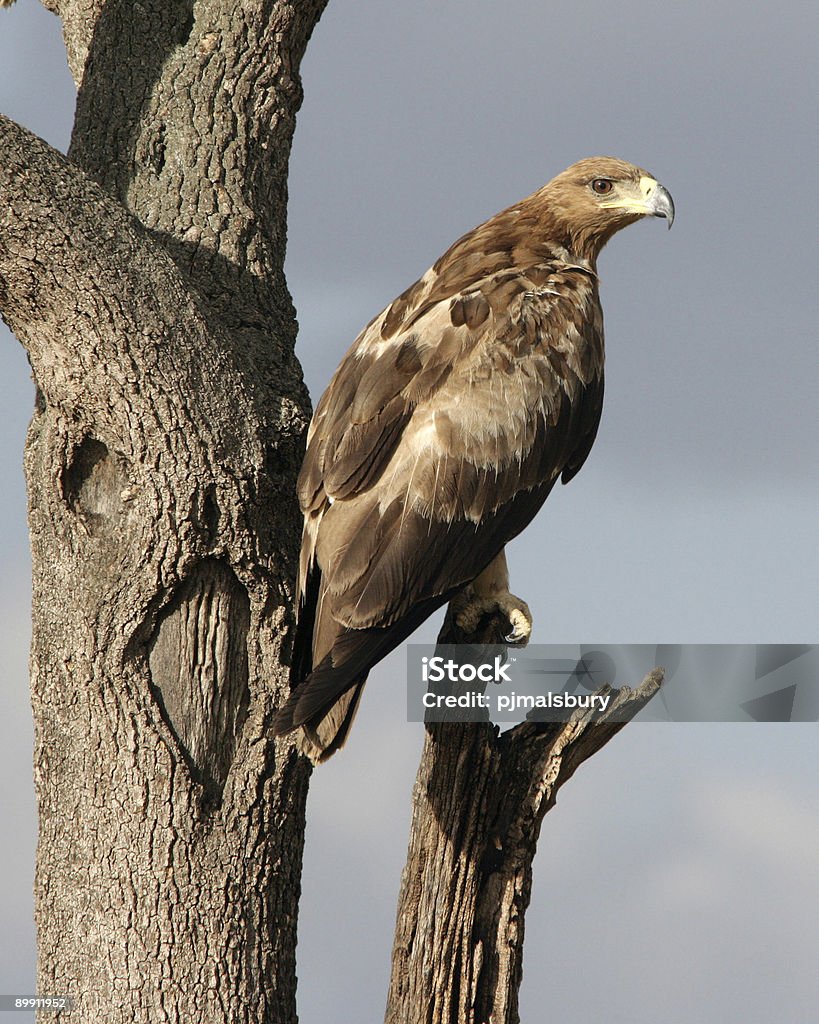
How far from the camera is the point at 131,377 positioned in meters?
4.87

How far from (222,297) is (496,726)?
2.13 meters

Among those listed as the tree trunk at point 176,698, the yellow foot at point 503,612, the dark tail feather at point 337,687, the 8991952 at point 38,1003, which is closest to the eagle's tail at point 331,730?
the dark tail feather at point 337,687

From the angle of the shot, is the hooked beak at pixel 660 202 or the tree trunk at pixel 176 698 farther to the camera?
the hooked beak at pixel 660 202

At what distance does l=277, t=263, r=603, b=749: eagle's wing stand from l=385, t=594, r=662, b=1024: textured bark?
23.7 inches

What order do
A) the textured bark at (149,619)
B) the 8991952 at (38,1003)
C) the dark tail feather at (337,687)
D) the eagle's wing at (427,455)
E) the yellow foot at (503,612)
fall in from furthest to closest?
the yellow foot at (503,612) → the 8991952 at (38,1003) → the textured bark at (149,619) → the eagle's wing at (427,455) → the dark tail feather at (337,687)

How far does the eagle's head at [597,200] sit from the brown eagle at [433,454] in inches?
22.0

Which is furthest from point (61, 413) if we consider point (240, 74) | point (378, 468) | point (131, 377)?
point (240, 74)

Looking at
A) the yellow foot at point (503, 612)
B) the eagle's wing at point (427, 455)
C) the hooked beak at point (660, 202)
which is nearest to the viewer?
the eagle's wing at point (427, 455)

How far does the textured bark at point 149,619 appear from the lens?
193 inches

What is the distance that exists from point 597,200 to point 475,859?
10.4ft

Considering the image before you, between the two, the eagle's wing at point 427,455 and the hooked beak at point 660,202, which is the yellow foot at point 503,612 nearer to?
the eagle's wing at point 427,455

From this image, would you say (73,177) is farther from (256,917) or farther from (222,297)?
(256,917)

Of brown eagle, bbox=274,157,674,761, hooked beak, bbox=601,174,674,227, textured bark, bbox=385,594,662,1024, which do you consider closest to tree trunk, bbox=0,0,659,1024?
textured bark, bbox=385,594,662,1024

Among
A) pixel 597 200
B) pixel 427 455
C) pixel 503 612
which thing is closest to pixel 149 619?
pixel 427 455
